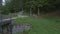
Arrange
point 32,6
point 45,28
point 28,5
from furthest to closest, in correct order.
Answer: point 28,5
point 32,6
point 45,28

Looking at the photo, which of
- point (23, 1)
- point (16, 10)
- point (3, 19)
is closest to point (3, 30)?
point (3, 19)

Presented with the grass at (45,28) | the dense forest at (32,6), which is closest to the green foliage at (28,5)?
the dense forest at (32,6)

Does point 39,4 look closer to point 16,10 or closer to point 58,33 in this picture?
point 16,10

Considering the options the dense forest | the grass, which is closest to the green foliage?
the dense forest

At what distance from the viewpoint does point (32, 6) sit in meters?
25.3

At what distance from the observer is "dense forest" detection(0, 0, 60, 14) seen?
2307 centimetres

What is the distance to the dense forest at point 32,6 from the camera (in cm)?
2307

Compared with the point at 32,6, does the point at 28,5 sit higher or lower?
higher

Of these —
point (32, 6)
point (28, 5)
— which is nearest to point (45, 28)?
point (32, 6)

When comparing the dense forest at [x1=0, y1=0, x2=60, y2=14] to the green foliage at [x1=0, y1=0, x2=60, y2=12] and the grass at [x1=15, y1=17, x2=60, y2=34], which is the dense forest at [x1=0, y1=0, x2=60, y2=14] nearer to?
the green foliage at [x1=0, y1=0, x2=60, y2=12]

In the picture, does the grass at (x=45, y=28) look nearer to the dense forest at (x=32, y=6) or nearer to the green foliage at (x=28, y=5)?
the dense forest at (x=32, y=6)

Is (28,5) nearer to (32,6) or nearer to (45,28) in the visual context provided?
(32,6)

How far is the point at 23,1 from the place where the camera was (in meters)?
31.3

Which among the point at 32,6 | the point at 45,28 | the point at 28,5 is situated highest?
the point at 28,5
